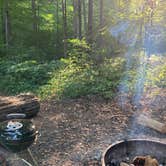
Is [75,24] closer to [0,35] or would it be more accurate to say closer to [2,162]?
[0,35]

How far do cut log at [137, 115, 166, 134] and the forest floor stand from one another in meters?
0.10

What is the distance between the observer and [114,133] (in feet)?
19.4

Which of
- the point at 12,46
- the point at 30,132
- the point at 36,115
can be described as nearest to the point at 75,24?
the point at 12,46

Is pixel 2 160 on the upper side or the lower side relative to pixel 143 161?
lower

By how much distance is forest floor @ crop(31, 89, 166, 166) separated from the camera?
506 centimetres

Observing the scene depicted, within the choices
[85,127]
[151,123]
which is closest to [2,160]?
[85,127]

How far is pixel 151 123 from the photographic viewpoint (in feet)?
20.2

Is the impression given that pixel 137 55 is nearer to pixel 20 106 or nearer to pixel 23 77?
pixel 23 77

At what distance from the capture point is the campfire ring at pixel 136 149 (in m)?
4.59

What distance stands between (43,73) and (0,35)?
30.4ft

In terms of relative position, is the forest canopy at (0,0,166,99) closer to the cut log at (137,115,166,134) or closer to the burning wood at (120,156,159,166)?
the cut log at (137,115,166,134)

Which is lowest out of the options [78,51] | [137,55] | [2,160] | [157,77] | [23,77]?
[2,160]

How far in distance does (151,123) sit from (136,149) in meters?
1.51

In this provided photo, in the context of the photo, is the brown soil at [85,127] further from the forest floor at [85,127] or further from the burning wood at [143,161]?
the burning wood at [143,161]
